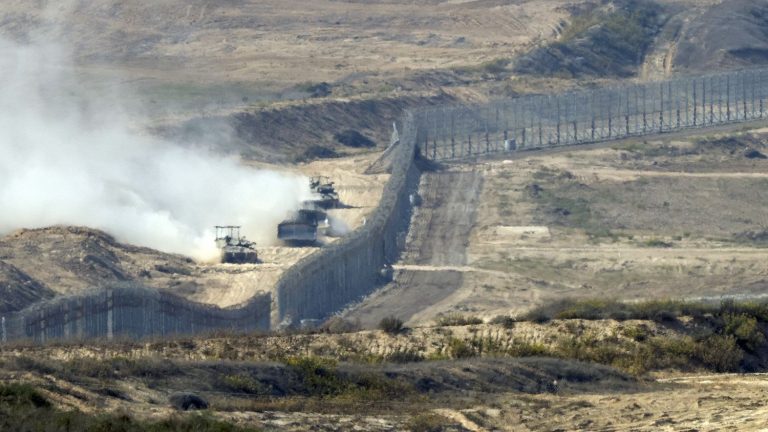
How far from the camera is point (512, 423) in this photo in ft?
105

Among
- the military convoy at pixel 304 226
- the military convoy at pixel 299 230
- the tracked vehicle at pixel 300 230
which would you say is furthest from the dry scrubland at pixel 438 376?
the military convoy at pixel 304 226

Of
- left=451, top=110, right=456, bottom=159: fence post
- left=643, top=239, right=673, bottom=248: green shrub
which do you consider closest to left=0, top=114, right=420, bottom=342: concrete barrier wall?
left=643, top=239, right=673, bottom=248: green shrub

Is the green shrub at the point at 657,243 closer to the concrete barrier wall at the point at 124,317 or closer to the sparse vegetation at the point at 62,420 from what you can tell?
the concrete barrier wall at the point at 124,317

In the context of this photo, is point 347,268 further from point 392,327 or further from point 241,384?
point 241,384

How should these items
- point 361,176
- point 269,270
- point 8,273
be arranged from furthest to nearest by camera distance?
point 361,176 < point 269,270 < point 8,273

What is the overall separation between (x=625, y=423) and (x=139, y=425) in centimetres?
826

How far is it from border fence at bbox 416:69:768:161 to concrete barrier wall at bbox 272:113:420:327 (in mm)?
17293

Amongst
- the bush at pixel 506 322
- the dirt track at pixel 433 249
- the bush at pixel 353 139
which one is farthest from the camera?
the bush at pixel 353 139

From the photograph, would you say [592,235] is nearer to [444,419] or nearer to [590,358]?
[590,358]

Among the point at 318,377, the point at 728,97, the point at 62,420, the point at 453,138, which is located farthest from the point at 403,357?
the point at 728,97

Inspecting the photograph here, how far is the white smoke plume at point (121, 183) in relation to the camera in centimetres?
7006

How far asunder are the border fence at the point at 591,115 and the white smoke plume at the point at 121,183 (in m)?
12.1

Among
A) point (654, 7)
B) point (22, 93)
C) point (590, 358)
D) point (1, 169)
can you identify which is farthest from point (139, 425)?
point (654, 7)

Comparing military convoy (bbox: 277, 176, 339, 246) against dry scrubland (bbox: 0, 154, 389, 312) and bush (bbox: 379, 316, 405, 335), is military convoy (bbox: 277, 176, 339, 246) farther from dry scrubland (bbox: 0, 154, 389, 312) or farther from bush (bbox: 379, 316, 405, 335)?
bush (bbox: 379, 316, 405, 335)
